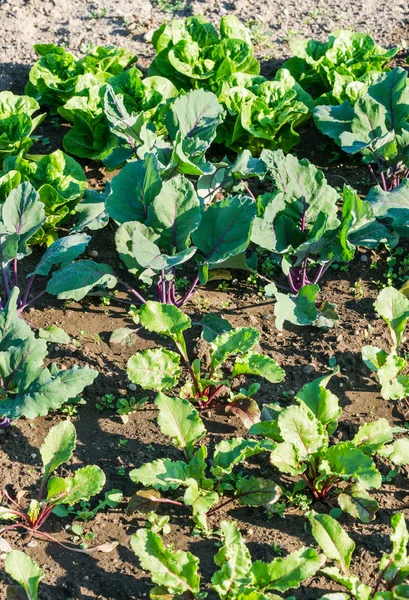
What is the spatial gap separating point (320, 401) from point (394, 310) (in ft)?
2.42

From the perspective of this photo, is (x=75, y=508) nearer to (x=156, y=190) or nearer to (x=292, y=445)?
(x=292, y=445)

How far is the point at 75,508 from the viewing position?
3.50 m

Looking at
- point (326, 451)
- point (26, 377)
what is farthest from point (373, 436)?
point (26, 377)

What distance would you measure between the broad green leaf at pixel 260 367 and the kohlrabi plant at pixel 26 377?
27.3 inches

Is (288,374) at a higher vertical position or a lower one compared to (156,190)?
lower

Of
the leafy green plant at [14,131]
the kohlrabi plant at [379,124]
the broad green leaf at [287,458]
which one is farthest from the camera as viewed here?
the leafy green plant at [14,131]

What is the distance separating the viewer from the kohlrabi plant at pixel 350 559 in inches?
119

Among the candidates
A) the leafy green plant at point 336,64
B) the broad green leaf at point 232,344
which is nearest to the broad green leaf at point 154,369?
the broad green leaf at point 232,344

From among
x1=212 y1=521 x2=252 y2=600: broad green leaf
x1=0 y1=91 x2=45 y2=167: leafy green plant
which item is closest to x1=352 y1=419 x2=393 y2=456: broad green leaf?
x1=212 y1=521 x2=252 y2=600: broad green leaf

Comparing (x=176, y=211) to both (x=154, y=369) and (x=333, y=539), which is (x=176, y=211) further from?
(x=333, y=539)

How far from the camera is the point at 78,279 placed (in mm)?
4125

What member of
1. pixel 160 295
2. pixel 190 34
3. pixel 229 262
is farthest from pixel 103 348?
pixel 190 34

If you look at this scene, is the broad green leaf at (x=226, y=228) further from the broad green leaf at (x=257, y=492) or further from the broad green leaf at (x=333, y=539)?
the broad green leaf at (x=333, y=539)

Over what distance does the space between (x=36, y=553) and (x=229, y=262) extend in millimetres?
1818
